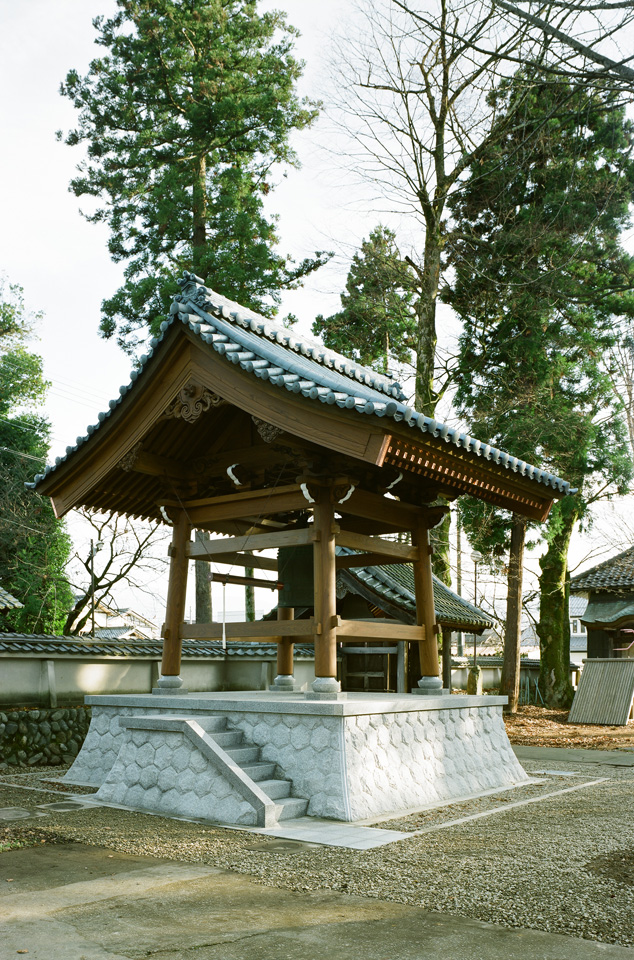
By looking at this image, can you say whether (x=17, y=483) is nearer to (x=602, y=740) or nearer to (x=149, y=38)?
(x=149, y=38)

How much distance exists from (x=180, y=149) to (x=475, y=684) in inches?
611

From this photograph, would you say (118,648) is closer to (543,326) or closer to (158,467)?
(158,467)

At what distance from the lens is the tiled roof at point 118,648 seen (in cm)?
1248

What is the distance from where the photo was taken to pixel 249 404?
8258 mm

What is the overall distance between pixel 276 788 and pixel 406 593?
882 centimetres

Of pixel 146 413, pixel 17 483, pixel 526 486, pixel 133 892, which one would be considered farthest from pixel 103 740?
pixel 17 483

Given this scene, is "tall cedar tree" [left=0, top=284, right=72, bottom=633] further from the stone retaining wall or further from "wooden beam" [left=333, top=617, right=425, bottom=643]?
"wooden beam" [left=333, top=617, right=425, bottom=643]

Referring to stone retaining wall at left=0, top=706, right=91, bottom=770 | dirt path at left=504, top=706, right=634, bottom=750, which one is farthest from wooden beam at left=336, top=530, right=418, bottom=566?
dirt path at left=504, top=706, right=634, bottom=750

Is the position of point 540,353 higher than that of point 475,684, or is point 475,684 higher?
point 540,353

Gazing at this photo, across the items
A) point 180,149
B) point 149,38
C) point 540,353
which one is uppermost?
point 149,38

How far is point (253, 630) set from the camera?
9.05m

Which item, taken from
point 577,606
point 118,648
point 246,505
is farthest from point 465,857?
point 577,606

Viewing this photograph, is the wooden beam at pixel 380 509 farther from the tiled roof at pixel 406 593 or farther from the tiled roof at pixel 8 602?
the tiled roof at pixel 8 602

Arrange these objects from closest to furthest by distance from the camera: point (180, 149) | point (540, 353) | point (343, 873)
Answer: point (343, 873), point (540, 353), point (180, 149)
